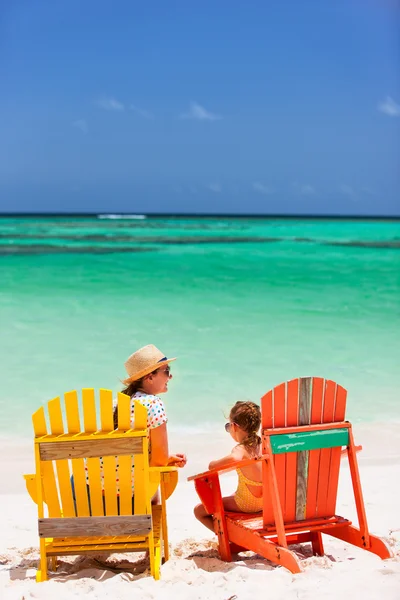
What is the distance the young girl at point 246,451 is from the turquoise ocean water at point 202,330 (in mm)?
2817

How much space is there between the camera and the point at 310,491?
3588 mm

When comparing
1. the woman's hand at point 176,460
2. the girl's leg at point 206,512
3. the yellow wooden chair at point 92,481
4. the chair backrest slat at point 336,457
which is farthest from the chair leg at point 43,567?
the chair backrest slat at point 336,457

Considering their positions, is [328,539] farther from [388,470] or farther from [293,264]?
[293,264]

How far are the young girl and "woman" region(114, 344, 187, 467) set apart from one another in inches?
11.0

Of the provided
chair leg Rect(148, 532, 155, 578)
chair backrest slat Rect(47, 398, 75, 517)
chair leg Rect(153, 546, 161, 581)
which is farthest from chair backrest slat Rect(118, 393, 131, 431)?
chair leg Rect(153, 546, 161, 581)

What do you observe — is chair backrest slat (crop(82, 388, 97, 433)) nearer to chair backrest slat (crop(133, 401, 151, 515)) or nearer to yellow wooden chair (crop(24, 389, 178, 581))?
yellow wooden chair (crop(24, 389, 178, 581))

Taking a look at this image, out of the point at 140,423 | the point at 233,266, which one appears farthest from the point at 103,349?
the point at 233,266

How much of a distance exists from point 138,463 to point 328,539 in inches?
57.8

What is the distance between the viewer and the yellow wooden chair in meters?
3.23

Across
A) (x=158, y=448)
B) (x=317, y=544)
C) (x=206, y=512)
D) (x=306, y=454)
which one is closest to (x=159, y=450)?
(x=158, y=448)

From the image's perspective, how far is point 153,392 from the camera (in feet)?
12.4

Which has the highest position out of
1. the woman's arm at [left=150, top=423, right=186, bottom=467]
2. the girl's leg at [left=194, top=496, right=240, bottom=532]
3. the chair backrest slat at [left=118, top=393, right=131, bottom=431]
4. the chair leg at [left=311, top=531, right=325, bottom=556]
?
the chair backrest slat at [left=118, top=393, right=131, bottom=431]

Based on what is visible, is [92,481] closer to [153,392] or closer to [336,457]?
[153,392]

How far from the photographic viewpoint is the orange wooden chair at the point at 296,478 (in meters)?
3.39
